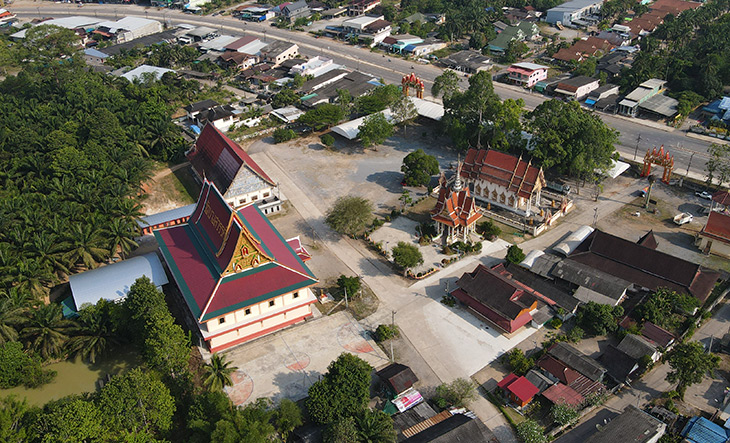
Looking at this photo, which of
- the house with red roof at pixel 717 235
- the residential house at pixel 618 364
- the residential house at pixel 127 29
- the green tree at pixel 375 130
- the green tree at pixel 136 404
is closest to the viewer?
the green tree at pixel 136 404

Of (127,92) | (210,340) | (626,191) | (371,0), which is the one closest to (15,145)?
(127,92)

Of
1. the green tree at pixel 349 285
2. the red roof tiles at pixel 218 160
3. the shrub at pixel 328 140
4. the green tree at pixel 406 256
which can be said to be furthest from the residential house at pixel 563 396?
the shrub at pixel 328 140

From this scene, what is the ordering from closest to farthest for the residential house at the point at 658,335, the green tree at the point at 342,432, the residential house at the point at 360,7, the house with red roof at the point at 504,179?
the green tree at the point at 342,432 → the residential house at the point at 658,335 → the house with red roof at the point at 504,179 → the residential house at the point at 360,7

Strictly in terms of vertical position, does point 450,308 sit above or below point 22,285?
below

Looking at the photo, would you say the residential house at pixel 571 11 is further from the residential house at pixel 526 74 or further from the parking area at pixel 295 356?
the parking area at pixel 295 356

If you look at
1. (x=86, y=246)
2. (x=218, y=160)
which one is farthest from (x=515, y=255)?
(x=86, y=246)

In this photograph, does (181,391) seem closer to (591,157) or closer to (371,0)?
(591,157)
